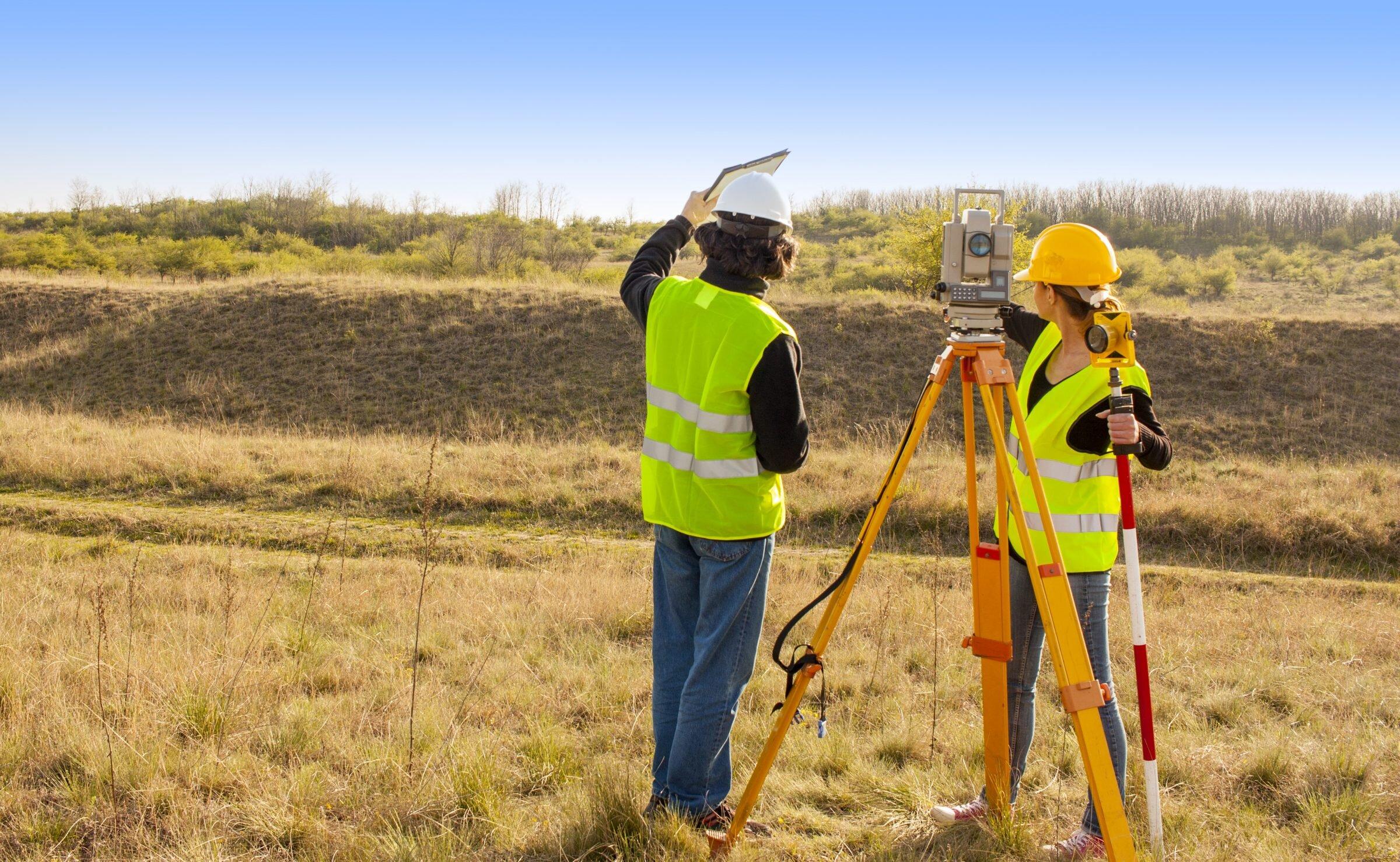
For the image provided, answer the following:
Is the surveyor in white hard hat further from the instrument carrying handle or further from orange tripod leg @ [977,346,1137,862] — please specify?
the instrument carrying handle

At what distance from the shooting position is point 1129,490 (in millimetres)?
2346

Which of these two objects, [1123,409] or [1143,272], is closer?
[1123,409]

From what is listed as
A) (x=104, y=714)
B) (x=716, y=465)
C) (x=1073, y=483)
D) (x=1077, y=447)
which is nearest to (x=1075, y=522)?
(x=1073, y=483)

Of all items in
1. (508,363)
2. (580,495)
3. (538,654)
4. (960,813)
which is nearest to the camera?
(960,813)

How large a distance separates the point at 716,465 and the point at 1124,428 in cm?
110

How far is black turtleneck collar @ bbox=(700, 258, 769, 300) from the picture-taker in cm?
253

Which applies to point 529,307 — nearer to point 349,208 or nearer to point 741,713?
point 741,713

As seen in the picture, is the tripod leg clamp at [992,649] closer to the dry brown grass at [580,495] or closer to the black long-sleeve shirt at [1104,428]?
the black long-sleeve shirt at [1104,428]

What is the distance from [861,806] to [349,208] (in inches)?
2166

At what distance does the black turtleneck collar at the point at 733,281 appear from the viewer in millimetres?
2531

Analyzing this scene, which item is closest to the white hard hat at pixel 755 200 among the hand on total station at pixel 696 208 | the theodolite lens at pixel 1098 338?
the hand on total station at pixel 696 208

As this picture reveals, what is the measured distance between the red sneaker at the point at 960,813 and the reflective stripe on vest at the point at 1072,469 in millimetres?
1133

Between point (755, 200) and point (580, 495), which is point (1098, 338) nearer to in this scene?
point (755, 200)

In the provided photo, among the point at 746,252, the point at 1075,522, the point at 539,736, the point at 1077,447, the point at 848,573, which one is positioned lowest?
the point at 539,736
